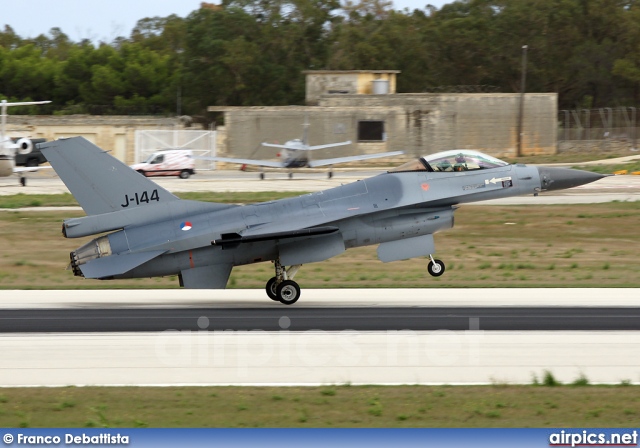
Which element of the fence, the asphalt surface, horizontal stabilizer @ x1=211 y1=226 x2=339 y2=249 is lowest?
the asphalt surface

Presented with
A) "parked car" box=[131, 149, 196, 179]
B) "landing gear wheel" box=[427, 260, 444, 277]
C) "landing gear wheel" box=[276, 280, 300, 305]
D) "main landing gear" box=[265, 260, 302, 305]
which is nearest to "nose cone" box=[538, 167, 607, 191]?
"landing gear wheel" box=[427, 260, 444, 277]

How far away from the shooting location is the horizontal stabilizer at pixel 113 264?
1845 cm

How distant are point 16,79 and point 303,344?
280 ft

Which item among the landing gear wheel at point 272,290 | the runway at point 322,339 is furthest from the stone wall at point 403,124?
the landing gear wheel at point 272,290

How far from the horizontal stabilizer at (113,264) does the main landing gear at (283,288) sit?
105 inches

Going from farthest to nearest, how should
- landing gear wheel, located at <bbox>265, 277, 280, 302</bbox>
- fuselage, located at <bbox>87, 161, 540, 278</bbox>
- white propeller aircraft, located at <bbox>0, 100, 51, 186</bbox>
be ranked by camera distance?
white propeller aircraft, located at <bbox>0, 100, 51, 186</bbox>
landing gear wheel, located at <bbox>265, 277, 280, 302</bbox>
fuselage, located at <bbox>87, 161, 540, 278</bbox>

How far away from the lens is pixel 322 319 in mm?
17422

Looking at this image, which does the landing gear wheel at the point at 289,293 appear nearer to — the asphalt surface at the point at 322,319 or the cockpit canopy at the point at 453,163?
the asphalt surface at the point at 322,319

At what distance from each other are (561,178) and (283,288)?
672 centimetres

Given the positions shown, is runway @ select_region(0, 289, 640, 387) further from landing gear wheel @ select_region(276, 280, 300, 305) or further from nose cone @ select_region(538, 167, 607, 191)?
nose cone @ select_region(538, 167, 607, 191)

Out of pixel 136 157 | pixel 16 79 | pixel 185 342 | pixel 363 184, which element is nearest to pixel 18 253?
pixel 363 184

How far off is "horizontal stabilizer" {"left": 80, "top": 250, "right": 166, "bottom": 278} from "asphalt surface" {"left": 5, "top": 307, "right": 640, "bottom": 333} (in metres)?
0.80

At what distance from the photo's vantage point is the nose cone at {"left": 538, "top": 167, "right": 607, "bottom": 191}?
20484 millimetres

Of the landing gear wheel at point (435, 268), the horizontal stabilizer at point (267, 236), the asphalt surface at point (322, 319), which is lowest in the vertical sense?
the asphalt surface at point (322, 319)
